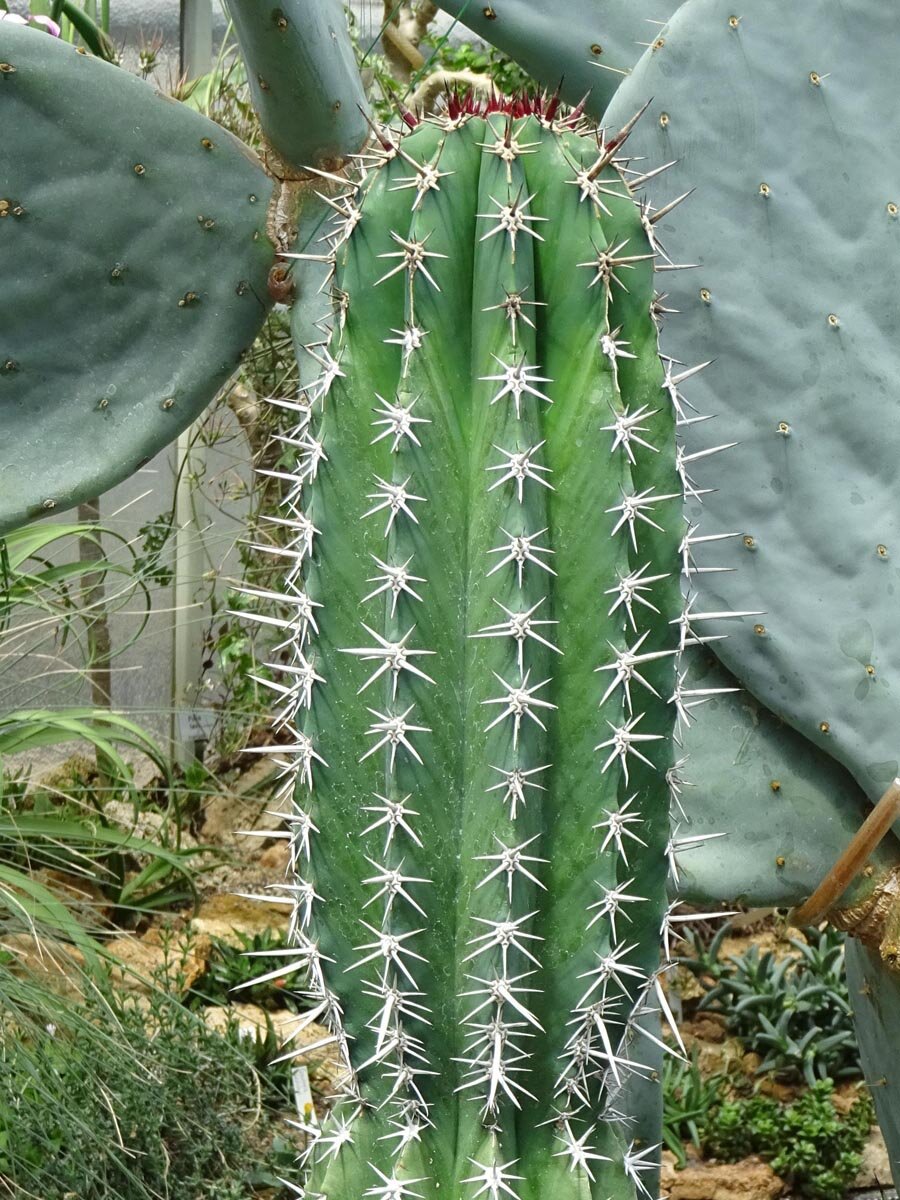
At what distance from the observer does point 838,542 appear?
1150mm

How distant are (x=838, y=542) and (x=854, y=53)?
444 mm

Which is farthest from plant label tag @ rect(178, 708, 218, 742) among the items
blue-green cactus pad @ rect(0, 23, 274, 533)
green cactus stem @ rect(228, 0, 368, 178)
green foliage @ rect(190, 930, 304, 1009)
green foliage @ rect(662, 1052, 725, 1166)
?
green cactus stem @ rect(228, 0, 368, 178)

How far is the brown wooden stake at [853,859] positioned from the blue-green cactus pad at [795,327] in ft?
0.12

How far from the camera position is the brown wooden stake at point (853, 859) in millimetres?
1114

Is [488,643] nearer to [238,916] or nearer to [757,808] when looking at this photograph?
[757,808]

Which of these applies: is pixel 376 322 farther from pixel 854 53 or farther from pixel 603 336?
pixel 854 53

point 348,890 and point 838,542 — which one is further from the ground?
point 838,542

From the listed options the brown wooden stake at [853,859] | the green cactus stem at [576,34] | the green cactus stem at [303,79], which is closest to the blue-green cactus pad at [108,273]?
the green cactus stem at [303,79]

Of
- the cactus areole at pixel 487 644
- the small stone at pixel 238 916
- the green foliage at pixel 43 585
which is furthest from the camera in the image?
the small stone at pixel 238 916

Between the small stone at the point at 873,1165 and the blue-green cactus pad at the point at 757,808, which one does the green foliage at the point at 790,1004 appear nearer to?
the small stone at the point at 873,1165

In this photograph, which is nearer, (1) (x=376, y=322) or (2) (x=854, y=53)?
(1) (x=376, y=322)

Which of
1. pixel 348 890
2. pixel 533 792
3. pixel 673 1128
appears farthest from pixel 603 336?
pixel 673 1128

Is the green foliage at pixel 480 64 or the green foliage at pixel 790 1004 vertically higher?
the green foliage at pixel 480 64

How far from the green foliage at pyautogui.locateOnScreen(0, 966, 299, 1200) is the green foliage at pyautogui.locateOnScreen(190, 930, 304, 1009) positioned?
44 cm
